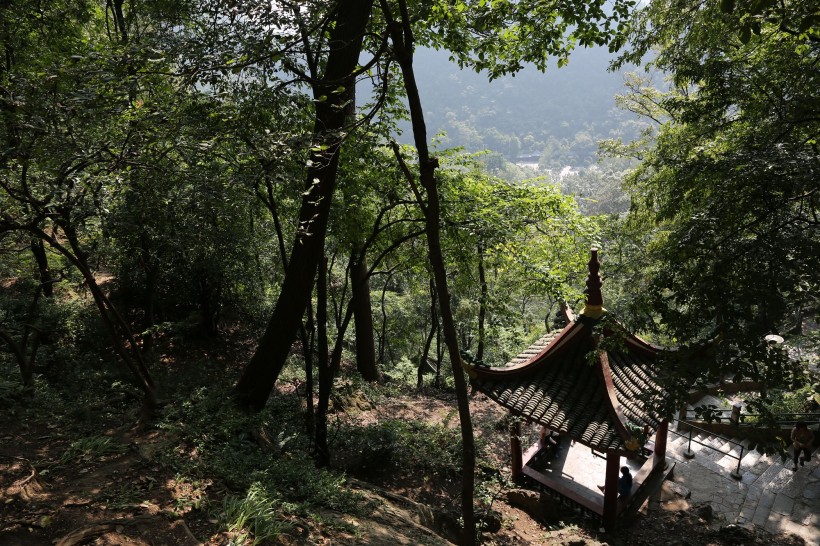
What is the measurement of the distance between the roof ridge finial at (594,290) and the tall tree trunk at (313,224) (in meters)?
4.27

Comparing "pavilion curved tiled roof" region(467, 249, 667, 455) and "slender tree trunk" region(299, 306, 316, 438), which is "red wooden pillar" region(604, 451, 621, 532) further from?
"slender tree trunk" region(299, 306, 316, 438)

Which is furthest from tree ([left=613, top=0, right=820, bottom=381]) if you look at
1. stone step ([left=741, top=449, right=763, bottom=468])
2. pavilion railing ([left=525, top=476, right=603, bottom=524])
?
stone step ([left=741, top=449, right=763, bottom=468])

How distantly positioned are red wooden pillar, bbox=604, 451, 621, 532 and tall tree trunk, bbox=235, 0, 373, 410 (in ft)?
18.8

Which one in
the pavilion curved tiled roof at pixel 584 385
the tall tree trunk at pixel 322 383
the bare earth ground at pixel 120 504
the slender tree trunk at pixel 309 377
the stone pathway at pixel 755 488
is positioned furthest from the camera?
the stone pathway at pixel 755 488

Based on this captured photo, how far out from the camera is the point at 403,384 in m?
16.2

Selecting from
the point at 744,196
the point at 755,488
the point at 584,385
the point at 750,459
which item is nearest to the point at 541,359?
the point at 584,385

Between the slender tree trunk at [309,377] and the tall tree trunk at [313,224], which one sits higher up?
the tall tree trunk at [313,224]

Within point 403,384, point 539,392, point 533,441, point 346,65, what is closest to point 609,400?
point 539,392

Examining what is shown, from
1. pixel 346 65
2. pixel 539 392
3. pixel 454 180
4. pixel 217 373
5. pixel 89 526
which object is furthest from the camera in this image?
pixel 217 373

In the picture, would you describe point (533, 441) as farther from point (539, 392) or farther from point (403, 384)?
point (403, 384)

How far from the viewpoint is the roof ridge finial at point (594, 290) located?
26.3 ft

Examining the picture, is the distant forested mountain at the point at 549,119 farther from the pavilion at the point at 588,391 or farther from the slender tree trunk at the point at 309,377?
the slender tree trunk at the point at 309,377

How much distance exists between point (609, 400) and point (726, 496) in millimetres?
5015

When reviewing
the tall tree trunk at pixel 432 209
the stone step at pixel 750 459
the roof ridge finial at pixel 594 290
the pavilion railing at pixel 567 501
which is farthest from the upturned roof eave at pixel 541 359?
the stone step at pixel 750 459
